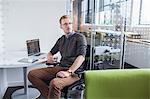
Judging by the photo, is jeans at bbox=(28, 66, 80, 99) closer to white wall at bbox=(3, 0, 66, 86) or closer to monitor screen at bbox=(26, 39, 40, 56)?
monitor screen at bbox=(26, 39, 40, 56)

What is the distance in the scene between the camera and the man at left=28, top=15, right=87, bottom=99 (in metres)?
2.30

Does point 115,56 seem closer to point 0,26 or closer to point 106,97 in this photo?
point 0,26

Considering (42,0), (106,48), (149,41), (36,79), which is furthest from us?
(106,48)

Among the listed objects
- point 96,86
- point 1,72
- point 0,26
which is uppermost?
point 0,26

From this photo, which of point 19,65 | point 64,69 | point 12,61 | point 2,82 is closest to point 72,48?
point 64,69

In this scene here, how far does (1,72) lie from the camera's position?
3273 mm

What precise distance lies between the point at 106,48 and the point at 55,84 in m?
2.60

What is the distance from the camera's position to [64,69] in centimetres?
265

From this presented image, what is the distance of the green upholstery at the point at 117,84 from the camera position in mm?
1687

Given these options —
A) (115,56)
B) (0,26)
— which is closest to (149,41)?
(115,56)

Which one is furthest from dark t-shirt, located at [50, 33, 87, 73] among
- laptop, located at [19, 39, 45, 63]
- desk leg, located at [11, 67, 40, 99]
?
desk leg, located at [11, 67, 40, 99]

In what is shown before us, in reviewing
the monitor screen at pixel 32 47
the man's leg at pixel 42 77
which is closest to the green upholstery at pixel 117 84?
the man's leg at pixel 42 77

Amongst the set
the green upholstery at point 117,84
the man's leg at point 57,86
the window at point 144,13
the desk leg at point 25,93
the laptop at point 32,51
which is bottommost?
the desk leg at point 25,93

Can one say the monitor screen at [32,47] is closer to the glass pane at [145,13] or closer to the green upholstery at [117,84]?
the green upholstery at [117,84]
